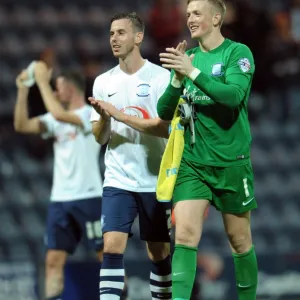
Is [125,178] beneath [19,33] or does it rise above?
beneath

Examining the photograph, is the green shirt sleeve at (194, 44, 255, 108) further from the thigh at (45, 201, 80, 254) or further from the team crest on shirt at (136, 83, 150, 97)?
the thigh at (45, 201, 80, 254)

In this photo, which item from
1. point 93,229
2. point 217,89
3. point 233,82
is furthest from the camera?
point 93,229

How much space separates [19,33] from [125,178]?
5993 mm

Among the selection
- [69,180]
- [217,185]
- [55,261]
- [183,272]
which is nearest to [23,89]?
[69,180]

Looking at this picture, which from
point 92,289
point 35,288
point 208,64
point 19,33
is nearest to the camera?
point 208,64

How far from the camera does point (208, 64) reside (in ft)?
17.2

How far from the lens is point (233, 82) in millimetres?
5082

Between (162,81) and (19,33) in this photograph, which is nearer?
(162,81)

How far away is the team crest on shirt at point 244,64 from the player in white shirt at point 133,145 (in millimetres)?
723

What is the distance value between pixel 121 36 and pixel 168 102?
2.48 feet

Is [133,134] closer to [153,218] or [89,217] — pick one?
[153,218]

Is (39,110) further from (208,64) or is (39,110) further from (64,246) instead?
(208,64)

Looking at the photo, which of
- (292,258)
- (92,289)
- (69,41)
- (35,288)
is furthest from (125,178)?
(69,41)

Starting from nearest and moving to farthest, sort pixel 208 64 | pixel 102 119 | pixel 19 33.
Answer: pixel 208 64, pixel 102 119, pixel 19 33
